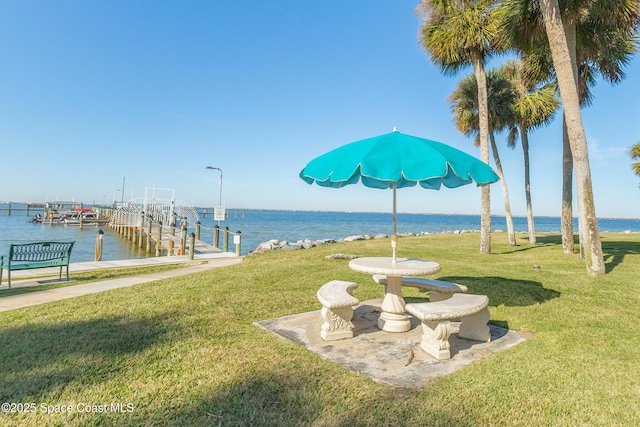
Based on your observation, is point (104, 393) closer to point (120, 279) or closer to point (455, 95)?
point (120, 279)

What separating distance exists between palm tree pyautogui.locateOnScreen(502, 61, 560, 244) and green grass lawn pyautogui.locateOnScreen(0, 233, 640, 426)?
38.6ft

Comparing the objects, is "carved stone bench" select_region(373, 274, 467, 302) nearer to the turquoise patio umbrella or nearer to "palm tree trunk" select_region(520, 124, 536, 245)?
the turquoise patio umbrella

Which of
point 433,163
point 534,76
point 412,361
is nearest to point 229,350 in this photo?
point 412,361

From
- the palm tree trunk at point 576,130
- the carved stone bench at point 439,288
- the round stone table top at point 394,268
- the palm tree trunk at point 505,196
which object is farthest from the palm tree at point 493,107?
the round stone table top at point 394,268

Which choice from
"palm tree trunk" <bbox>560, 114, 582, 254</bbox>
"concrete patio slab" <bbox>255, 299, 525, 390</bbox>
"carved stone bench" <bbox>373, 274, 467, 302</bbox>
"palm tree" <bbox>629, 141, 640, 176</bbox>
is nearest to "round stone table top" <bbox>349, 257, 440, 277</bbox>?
"carved stone bench" <bbox>373, 274, 467, 302</bbox>

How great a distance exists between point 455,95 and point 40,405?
18655 mm

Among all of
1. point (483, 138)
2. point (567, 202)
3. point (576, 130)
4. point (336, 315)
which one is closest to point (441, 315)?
point (336, 315)

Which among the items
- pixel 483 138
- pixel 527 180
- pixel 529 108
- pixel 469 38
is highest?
pixel 469 38

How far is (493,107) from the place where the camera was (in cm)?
1644

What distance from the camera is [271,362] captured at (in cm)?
347

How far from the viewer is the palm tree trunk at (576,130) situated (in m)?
7.98

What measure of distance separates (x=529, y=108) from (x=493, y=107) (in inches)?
60.0

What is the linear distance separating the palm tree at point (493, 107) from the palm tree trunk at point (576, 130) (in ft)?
25.7

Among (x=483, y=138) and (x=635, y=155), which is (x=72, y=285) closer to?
(x=483, y=138)
